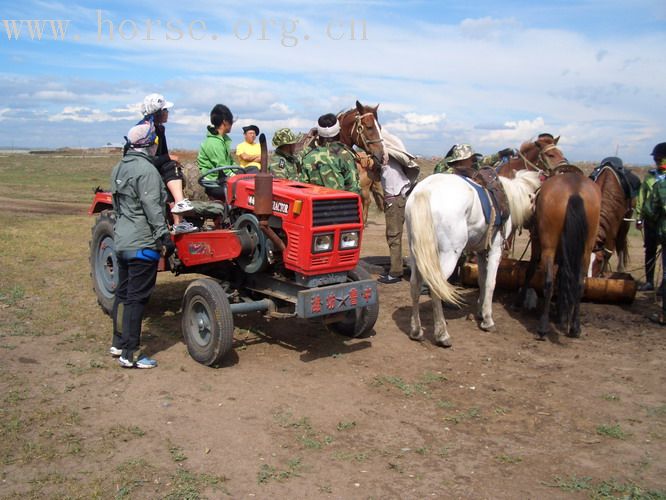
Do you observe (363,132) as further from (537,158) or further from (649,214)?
(649,214)

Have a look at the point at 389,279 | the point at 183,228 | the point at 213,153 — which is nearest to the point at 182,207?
the point at 183,228

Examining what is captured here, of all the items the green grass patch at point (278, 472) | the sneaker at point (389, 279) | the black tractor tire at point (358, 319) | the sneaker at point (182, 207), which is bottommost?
the green grass patch at point (278, 472)

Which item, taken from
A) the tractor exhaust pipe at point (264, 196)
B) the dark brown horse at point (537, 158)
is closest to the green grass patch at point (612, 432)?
the tractor exhaust pipe at point (264, 196)

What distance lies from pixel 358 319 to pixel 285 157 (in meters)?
2.07

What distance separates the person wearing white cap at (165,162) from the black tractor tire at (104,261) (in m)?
0.98

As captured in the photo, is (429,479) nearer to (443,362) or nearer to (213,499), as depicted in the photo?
(213,499)

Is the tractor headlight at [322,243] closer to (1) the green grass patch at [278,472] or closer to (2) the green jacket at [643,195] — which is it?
(1) the green grass patch at [278,472]

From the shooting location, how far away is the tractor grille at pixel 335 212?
5.26 metres

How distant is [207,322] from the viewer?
18.6ft

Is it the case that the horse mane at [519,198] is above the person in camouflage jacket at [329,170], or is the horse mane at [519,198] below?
below

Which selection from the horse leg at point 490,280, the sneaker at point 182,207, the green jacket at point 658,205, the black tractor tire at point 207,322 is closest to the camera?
the black tractor tire at point 207,322

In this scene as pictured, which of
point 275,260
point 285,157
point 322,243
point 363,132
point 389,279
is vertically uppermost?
point 363,132

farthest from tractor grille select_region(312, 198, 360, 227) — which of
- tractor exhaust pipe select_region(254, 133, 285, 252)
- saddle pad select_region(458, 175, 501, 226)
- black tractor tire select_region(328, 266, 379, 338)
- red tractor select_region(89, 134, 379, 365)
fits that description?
saddle pad select_region(458, 175, 501, 226)

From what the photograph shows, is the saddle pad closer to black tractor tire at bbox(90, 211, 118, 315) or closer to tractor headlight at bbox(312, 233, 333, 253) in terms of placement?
tractor headlight at bbox(312, 233, 333, 253)
